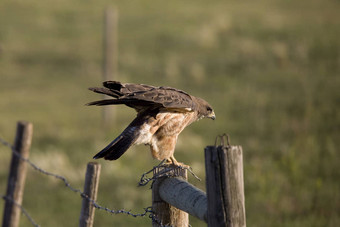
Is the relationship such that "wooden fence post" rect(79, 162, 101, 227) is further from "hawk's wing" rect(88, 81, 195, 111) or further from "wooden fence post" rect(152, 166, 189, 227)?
"wooden fence post" rect(152, 166, 189, 227)

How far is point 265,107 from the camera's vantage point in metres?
13.2

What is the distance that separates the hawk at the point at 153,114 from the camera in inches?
169

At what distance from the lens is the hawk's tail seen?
13.6ft

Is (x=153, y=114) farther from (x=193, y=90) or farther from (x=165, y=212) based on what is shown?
(x=193, y=90)

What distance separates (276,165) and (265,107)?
4.16m

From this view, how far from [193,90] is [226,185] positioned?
1332cm

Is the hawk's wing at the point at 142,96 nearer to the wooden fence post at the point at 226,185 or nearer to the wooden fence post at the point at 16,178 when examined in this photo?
the wooden fence post at the point at 16,178

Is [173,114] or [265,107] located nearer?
[173,114]

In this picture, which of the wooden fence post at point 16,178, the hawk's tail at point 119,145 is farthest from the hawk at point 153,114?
the wooden fence post at point 16,178

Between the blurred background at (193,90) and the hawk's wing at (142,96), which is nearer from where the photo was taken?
the hawk's wing at (142,96)

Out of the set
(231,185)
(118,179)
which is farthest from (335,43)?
(231,185)

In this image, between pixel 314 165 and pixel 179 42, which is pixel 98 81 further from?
pixel 314 165

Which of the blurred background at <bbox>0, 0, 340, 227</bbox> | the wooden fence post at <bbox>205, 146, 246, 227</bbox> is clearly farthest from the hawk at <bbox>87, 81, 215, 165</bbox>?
the blurred background at <bbox>0, 0, 340, 227</bbox>

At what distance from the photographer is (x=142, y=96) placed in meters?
4.28
